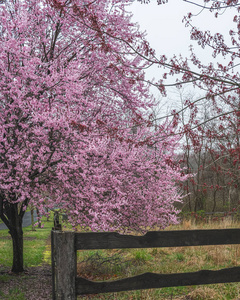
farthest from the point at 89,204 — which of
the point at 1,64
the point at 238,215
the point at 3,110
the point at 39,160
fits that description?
the point at 238,215

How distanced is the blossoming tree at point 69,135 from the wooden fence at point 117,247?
7.95 ft

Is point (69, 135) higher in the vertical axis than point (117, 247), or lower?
higher

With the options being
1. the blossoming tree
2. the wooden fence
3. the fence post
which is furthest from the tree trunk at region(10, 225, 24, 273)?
the fence post

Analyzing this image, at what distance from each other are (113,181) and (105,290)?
429cm

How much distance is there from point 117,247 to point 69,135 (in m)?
4.07

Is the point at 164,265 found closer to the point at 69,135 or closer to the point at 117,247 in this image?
the point at 69,135

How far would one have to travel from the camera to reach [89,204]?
24.3 ft

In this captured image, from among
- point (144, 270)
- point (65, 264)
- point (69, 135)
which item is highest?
point (69, 135)

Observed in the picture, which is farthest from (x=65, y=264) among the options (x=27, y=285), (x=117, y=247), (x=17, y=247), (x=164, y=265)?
(x=17, y=247)

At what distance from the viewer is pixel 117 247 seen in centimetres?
353

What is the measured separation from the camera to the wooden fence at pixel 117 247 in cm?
344

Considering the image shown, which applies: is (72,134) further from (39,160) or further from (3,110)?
(3,110)

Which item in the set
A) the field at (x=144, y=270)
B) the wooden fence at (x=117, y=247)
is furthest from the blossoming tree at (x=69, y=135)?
the wooden fence at (x=117, y=247)

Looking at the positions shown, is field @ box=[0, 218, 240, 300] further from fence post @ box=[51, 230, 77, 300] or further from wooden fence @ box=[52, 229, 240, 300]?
fence post @ box=[51, 230, 77, 300]
